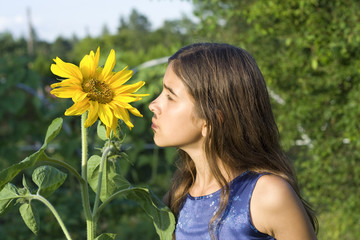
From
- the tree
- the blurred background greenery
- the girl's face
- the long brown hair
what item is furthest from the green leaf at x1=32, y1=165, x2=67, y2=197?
the tree

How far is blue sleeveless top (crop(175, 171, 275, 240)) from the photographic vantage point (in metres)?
1.43

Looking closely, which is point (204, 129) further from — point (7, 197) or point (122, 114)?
point (7, 197)

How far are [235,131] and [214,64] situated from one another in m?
0.20

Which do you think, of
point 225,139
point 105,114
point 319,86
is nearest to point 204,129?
→ point 225,139

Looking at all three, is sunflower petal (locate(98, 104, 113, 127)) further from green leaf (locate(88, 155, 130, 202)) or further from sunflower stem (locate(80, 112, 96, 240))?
green leaf (locate(88, 155, 130, 202))

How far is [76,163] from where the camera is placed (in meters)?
4.74

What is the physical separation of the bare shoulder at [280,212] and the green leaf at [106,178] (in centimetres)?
35

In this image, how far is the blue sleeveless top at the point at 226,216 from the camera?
1.43 metres

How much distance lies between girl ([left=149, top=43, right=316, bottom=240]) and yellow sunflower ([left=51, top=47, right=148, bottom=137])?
0.75ft

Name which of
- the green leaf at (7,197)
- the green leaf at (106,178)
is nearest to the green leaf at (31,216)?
the green leaf at (7,197)

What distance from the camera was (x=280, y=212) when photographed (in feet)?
4.48

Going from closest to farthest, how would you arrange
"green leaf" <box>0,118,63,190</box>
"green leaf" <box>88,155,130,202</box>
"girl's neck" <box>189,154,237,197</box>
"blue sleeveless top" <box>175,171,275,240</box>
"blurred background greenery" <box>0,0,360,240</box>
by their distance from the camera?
"green leaf" <box>0,118,63,190</box> < "green leaf" <box>88,155,130,202</box> < "blue sleeveless top" <box>175,171,275,240</box> < "girl's neck" <box>189,154,237,197</box> < "blurred background greenery" <box>0,0,360,240</box>

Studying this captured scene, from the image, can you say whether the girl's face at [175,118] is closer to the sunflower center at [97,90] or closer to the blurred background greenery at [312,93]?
the sunflower center at [97,90]

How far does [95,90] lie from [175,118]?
0.31m
